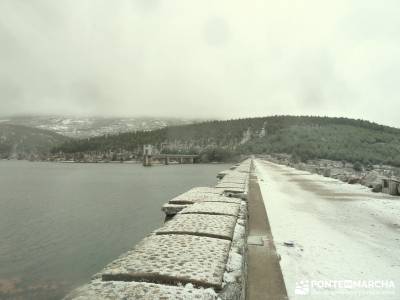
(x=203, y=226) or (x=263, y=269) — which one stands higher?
(x=203, y=226)

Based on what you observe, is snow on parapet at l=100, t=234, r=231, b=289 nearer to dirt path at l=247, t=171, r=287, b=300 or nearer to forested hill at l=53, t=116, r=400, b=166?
dirt path at l=247, t=171, r=287, b=300

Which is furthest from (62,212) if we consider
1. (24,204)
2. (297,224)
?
(297,224)

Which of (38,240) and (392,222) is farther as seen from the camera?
(38,240)

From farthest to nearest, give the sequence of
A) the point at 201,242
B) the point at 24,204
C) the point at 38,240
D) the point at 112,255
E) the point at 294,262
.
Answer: the point at 24,204 → the point at 38,240 → the point at 112,255 → the point at 294,262 → the point at 201,242

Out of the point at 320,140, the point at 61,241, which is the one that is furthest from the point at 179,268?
the point at 320,140

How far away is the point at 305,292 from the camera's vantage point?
4.32m

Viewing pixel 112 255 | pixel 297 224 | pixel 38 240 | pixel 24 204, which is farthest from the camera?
pixel 24 204

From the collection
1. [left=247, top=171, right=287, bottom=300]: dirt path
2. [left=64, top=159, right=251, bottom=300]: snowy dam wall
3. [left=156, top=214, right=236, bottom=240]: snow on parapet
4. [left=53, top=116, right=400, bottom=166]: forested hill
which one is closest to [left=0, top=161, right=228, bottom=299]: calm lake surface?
[left=156, top=214, right=236, bottom=240]: snow on parapet

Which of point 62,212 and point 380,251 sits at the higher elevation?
point 380,251

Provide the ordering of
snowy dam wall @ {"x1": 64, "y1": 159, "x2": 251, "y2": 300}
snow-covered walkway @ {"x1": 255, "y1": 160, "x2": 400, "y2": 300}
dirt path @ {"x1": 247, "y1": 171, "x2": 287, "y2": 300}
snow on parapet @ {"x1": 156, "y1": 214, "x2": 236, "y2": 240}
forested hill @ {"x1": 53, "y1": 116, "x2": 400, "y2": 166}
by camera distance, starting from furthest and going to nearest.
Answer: forested hill @ {"x1": 53, "y1": 116, "x2": 400, "y2": 166}
snow-covered walkway @ {"x1": 255, "y1": 160, "x2": 400, "y2": 300}
snow on parapet @ {"x1": 156, "y1": 214, "x2": 236, "y2": 240}
dirt path @ {"x1": 247, "y1": 171, "x2": 287, "y2": 300}
snowy dam wall @ {"x1": 64, "y1": 159, "x2": 251, "y2": 300}

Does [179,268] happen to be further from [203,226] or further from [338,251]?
[338,251]

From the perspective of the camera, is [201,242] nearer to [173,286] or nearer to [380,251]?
[173,286]

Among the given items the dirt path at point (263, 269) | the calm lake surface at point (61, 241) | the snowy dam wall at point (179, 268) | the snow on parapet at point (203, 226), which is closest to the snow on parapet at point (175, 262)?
the snowy dam wall at point (179, 268)

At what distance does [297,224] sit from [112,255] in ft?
19.7
